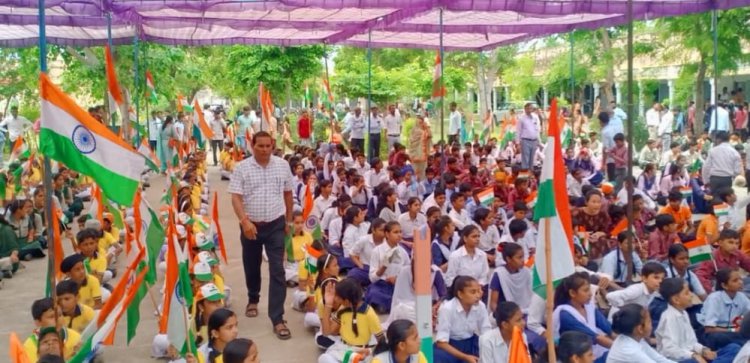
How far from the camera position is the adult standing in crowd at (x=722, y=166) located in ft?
34.2

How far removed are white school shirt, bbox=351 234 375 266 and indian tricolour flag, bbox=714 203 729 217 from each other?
344 centimetres

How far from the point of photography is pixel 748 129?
62.3ft

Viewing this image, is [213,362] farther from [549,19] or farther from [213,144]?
[213,144]

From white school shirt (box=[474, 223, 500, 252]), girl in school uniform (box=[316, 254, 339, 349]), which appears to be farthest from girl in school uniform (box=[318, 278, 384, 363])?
white school shirt (box=[474, 223, 500, 252])

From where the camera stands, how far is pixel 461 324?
5.25 meters

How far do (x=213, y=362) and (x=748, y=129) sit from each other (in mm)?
17495

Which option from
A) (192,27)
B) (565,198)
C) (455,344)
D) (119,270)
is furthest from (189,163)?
(565,198)

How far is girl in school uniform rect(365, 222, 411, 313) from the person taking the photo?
6629mm

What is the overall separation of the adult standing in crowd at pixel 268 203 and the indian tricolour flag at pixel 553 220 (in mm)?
2372

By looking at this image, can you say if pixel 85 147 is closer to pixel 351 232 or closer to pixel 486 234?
pixel 351 232

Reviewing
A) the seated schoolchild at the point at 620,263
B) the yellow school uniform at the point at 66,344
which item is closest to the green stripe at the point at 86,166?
the yellow school uniform at the point at 66,344

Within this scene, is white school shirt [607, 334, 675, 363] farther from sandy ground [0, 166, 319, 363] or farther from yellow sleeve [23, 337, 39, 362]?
yellow sleeve [23, 337, 39, 362]

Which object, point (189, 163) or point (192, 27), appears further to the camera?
point (189, 163)

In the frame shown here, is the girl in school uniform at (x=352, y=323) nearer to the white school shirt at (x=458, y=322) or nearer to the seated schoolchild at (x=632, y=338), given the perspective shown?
the white school shirt at (x=458, y=322)
